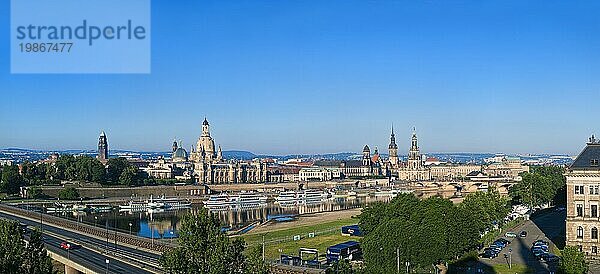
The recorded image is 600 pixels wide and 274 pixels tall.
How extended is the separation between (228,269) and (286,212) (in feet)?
295

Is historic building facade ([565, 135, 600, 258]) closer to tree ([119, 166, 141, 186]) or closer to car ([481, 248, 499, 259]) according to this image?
car ([481, 248, 499, 259])

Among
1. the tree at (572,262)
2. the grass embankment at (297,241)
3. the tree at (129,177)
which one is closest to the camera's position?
the tree at (572,262)

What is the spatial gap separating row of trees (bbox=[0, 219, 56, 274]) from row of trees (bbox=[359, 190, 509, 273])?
16.4 meters

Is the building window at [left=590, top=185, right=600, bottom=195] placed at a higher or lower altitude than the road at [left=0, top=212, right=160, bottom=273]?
higher

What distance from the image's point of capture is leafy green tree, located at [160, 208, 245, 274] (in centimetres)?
2738

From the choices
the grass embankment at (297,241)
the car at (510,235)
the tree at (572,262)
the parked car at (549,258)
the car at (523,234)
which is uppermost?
the tree at (572,262)

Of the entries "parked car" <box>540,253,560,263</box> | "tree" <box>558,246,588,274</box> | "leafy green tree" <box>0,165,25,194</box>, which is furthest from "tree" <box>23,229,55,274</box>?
"leafy green tree" <box>0,165,25,194</box>

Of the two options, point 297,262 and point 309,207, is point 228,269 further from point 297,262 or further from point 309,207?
point 309,207

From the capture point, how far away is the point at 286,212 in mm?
116875

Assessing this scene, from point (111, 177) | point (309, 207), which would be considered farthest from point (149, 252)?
point (111, 177)

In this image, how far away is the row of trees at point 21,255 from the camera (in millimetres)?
29156

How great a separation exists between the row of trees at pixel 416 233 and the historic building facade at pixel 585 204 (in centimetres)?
689

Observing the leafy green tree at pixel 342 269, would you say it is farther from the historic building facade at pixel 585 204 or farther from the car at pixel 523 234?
the car at pixel 523 234

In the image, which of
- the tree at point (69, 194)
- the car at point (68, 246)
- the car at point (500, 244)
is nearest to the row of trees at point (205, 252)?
the car at point (68, 246)
